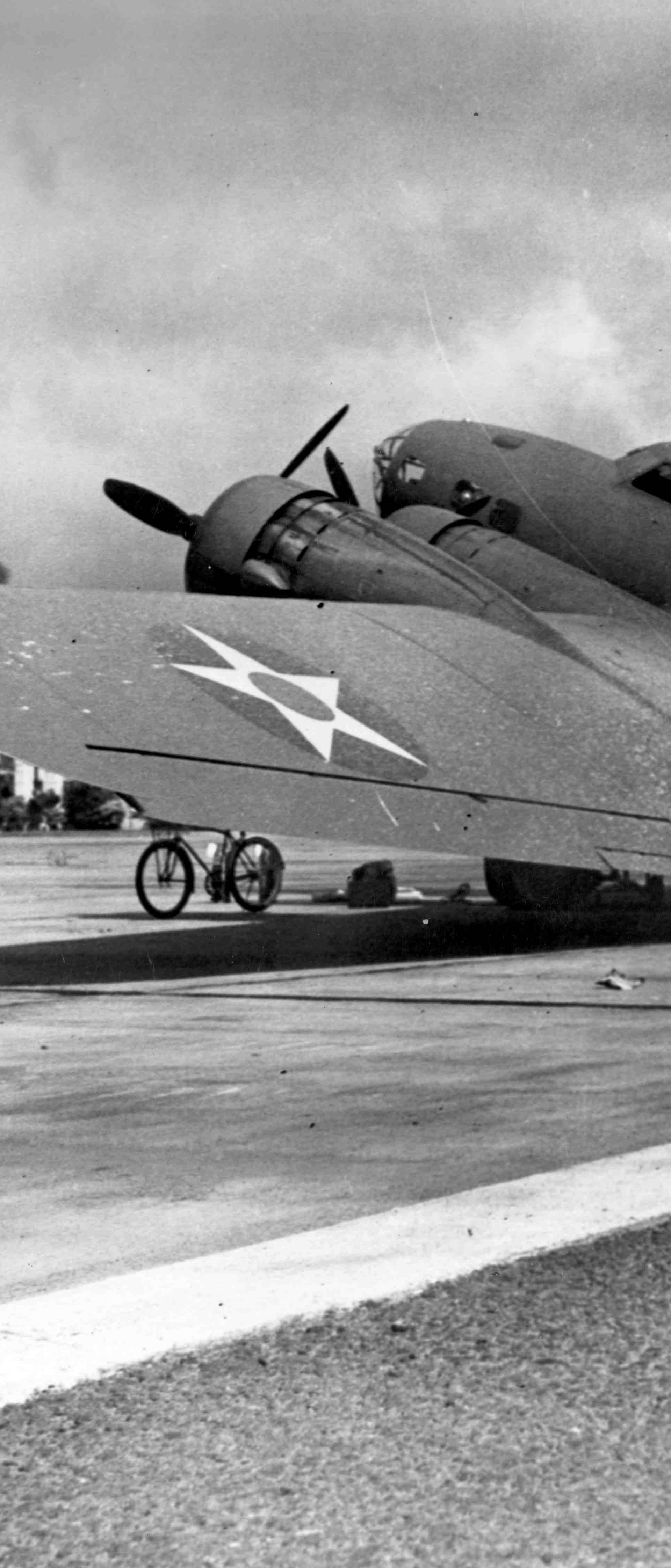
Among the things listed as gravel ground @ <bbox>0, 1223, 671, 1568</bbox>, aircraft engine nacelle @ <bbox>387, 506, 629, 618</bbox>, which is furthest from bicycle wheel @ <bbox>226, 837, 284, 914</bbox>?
gravel ground @ <bbox>0, 1223, 671, 1568</bbox>

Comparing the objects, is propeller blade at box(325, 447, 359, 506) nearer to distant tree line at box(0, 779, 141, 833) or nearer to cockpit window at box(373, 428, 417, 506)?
cockpit window at box(373, 428, 417, 506)

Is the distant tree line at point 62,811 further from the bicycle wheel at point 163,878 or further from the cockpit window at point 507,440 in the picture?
the cockpit window at point 507,440

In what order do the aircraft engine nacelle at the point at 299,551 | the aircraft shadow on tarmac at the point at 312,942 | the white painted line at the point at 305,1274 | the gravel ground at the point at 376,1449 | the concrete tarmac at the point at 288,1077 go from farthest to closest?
the aircraft engine nacelle at the point at 299,551 → the aircraft shadow on tarmac at the point at 312,942 → the concrete tarmac at the point at 288,1077 → the white painted line at the point at 305,1274 → the gravel ground at the point at 376,1449

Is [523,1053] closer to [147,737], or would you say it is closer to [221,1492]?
[147,737]

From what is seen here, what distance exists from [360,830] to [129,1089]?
11.0 feet

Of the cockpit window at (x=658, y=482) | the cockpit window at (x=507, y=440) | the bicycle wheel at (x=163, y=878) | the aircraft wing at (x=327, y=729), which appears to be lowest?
the bicycle wheel at (x=163, y=878)

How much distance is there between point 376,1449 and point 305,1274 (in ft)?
4.67

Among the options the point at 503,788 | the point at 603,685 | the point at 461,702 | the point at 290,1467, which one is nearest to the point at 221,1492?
the point at 290,1467

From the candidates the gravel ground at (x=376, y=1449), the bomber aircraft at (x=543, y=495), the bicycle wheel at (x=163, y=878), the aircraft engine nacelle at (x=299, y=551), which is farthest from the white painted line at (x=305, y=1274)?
the bicycle wheel at (x=163, y=878)

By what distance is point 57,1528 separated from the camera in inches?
146

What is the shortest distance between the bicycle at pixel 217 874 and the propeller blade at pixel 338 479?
4.06 m

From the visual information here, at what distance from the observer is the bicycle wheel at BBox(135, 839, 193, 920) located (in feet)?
66.8

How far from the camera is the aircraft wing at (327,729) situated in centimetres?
1176

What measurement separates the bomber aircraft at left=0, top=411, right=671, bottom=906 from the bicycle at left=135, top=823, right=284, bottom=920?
182 inches
